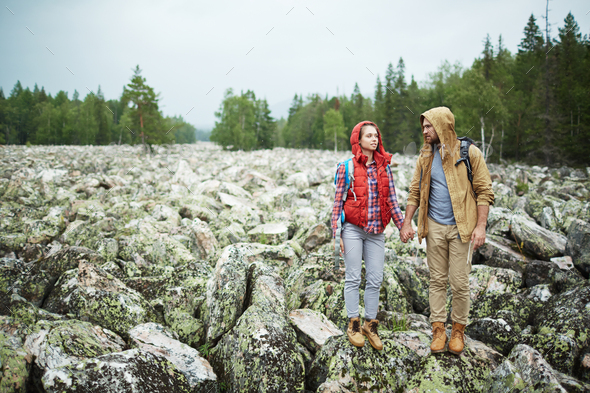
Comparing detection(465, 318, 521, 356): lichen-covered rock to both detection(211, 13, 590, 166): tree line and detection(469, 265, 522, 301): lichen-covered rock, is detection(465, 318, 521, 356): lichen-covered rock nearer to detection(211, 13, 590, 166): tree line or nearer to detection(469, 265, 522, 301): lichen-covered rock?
detection(469, 265, 522, 301): lichen-covered rock

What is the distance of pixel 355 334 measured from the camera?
3.66 m

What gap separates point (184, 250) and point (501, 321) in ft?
19.1

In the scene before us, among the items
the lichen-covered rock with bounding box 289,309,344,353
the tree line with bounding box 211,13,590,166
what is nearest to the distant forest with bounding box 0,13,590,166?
the tree line with bounding box 211,13,590,166

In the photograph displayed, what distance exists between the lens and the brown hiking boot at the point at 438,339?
3.64m

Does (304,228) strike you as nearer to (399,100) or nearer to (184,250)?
(184,250)

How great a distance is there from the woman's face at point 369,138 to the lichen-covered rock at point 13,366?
4069 mm

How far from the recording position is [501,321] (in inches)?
169

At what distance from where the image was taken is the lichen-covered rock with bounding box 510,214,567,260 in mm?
6934

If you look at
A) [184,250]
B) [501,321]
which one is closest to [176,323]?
[184,250]

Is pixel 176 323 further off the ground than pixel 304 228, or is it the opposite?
pixel 304 228

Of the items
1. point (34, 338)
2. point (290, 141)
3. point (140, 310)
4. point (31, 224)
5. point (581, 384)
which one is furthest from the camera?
point (290, 141)

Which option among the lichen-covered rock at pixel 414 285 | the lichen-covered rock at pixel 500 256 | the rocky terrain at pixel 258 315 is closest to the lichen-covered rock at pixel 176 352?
the rocky terrain at pixel 258 315

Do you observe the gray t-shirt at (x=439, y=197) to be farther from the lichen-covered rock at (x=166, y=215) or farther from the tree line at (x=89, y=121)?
the tree line at (x=89, y=121)

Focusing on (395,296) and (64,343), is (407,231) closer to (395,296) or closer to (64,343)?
(395,296)
